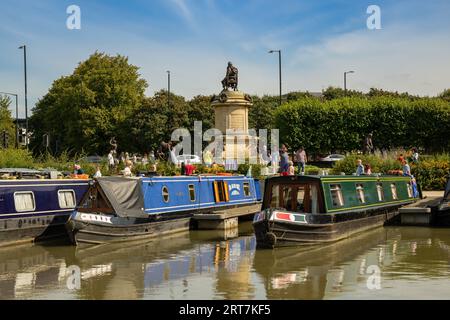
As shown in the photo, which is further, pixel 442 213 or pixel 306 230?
pixel 442 213

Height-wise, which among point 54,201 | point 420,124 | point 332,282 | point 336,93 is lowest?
point 332,282

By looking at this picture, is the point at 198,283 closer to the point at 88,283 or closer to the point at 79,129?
the point at 88,283

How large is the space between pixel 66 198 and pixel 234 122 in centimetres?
1912

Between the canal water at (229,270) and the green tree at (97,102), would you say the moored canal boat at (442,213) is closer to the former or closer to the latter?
the canal water at (229,270)

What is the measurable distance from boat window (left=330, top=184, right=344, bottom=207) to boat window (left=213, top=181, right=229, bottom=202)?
616 cm

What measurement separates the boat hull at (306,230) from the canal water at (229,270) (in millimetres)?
231

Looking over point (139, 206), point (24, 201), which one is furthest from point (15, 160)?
point (139, 206)

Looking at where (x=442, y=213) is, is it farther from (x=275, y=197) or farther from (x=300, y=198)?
(x=275, y=197)

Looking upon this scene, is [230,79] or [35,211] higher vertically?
[230,79]

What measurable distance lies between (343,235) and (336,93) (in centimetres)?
5394

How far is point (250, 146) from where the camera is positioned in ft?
126

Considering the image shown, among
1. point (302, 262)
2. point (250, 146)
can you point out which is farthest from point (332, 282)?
point (250, 146)

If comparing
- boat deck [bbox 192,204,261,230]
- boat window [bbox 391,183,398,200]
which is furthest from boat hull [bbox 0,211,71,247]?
boat window [bbox 391,183,398,200]

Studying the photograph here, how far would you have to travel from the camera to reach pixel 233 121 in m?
38.3
